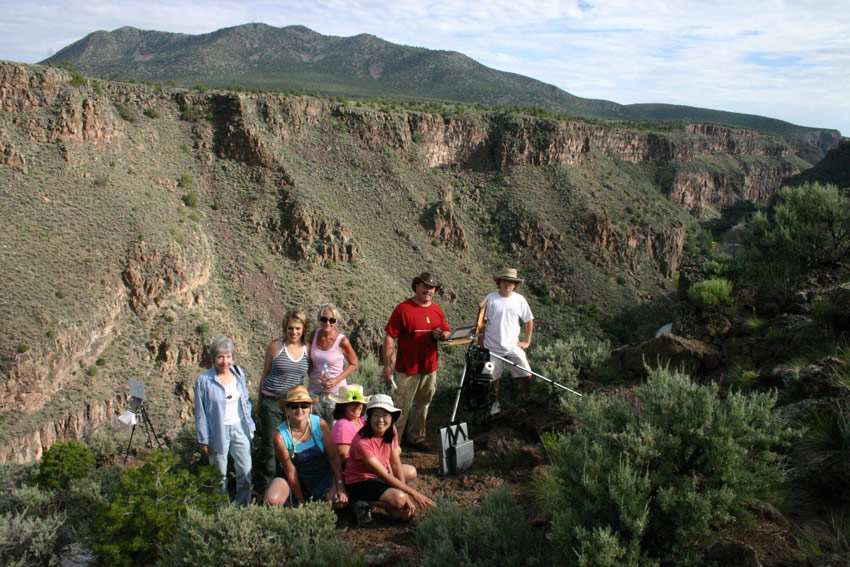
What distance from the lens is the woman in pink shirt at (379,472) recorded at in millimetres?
4598

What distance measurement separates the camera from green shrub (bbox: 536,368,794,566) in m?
3.23

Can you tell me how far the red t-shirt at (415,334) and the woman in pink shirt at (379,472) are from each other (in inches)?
47.7

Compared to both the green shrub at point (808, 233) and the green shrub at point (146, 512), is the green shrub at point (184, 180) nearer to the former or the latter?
the green shrub at point (808, 233)

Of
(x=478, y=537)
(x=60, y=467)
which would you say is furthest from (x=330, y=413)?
(x=60, y=467)

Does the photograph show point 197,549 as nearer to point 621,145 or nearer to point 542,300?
point 542,300

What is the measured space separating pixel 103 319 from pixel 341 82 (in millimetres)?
80663

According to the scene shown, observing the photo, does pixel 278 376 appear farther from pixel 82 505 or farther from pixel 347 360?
pixel 82 505

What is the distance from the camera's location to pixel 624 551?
310cm

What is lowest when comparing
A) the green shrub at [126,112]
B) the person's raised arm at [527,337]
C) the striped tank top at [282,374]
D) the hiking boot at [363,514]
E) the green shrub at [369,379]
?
the green shrub at [369,379]

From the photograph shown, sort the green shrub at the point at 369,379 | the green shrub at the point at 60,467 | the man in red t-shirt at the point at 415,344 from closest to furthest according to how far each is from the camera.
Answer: the green shrub at the point at 60,467 → the man in red t-shirt at the point at 415,344 → the green shrub at the point at 369,379

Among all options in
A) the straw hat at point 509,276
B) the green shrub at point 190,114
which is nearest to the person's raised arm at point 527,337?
the straw hat at point 509,276

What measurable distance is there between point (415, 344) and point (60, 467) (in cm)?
382

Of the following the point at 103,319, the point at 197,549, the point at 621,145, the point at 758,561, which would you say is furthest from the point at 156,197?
the point at 621,145

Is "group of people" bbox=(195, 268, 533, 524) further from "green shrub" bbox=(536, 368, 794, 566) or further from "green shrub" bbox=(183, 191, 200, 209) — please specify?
"green shrub" bbox=(183, 191, 200, 209)
